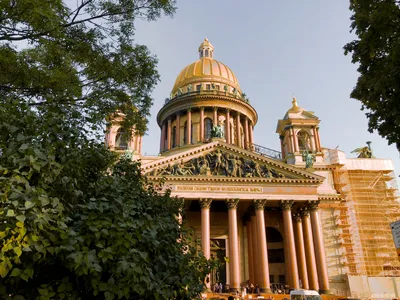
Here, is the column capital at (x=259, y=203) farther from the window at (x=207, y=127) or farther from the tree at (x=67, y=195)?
the tree at (x=67, y=195)

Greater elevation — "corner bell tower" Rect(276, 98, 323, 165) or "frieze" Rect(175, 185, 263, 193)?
"corner bell tower" Rect(276, 98, 323, 165)

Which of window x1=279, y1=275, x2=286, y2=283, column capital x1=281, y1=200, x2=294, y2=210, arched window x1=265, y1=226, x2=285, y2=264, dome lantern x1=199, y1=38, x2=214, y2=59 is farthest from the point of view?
dome lantern x1=199, y1=38, x2=214, y2=59

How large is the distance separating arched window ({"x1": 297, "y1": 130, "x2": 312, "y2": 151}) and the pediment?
10274 millimetres

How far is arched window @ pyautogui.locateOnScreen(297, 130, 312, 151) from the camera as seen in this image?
3809cm

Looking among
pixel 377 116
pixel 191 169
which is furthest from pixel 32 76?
pixel 191 169

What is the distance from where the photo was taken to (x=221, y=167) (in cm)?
2884

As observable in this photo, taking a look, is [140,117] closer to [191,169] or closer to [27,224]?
[27,224]

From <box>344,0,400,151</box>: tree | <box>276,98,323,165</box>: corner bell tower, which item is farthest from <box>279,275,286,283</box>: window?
<box>344,0,400,151</box>: tree

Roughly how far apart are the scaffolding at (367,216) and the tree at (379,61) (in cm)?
2431

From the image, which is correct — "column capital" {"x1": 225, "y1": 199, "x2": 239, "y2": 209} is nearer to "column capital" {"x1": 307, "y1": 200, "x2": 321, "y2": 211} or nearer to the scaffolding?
"column capital" {"x1": 307, "y1": 200, "x2": 321, "y2": 211}

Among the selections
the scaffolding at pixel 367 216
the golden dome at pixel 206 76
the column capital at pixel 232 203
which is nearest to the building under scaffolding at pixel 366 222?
the scaffolding at pixel 367 216

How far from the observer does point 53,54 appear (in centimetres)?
882

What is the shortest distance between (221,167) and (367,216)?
621 inches

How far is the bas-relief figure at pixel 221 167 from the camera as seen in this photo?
1115 inches
